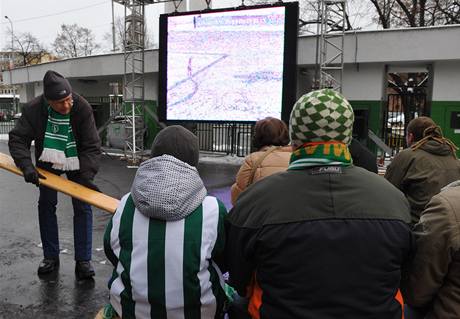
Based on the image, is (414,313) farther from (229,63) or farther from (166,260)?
(229,63)

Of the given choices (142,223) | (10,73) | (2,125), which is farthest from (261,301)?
(2,125)

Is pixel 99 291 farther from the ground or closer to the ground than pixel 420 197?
closer to the ground

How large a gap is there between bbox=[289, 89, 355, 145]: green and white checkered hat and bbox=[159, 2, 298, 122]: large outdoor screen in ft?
34.6

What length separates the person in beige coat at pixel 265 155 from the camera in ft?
10.3

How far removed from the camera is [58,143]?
12.9 feet

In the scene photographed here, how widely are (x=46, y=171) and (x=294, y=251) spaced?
9.70ft

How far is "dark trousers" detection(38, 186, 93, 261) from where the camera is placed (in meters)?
4.10

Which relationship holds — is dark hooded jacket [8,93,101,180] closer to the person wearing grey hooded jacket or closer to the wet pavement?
the wet pavement

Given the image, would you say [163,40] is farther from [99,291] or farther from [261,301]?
[261,301]

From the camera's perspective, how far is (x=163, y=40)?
13.8 meters

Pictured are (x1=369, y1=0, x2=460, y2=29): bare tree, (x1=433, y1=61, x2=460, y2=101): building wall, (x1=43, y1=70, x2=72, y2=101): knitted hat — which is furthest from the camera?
(x1=369, y1=0, x2=460, y2=29): bare tree

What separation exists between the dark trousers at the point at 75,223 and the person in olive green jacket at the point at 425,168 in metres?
2.79

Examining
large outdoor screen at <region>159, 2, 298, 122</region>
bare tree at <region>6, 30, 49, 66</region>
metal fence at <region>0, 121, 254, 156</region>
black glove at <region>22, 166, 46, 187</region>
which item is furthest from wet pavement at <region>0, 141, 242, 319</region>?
bare tree at <region>6, 30, 49, 66</region>

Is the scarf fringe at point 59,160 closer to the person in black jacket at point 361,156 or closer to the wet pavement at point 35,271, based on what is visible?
the wet pavement at point 35,271
